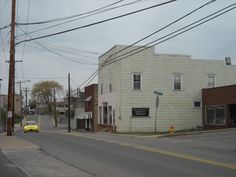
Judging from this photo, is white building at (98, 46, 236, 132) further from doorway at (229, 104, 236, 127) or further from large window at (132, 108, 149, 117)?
doorway at (229, 104, 236, 127)

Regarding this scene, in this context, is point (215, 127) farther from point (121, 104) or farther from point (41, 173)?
point (41, 173)

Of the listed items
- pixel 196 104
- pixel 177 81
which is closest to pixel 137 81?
pixel 177 81

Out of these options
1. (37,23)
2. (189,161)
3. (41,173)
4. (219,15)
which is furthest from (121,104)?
(41,173)

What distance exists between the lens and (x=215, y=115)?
47062 mm

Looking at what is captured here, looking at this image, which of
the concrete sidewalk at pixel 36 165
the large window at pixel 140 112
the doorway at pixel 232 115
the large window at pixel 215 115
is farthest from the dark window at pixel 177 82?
the concrete sidewalk at pixel 36 165

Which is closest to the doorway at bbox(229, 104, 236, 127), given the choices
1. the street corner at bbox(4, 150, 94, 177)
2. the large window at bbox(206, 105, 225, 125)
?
the large window at bbox(206, 105, 225, 125)

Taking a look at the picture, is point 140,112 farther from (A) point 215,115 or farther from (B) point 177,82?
(A) point 215,115

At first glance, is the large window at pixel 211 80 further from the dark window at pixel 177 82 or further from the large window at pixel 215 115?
the large window at pixel 215 115

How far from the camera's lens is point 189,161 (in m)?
17.2

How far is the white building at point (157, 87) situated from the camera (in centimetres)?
4934

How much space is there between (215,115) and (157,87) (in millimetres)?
6892

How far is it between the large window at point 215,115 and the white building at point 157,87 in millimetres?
2048

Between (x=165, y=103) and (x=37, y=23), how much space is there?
864 inches

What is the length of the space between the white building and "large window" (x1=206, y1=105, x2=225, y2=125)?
6.72 feet
